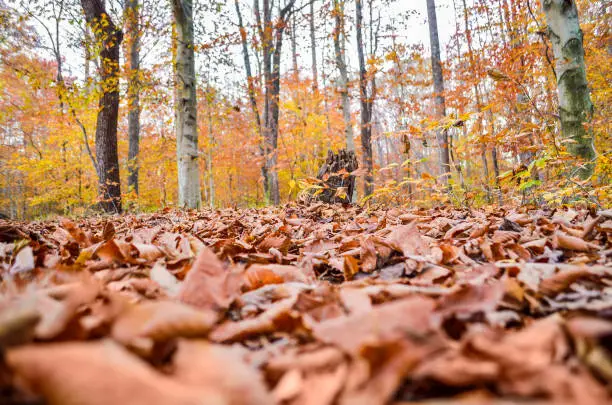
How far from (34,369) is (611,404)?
0.62m

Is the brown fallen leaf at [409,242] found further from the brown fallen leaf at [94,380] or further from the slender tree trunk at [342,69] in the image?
the slender tree trunk at [342,69]

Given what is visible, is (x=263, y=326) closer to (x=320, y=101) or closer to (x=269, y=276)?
(x=269, y=276)

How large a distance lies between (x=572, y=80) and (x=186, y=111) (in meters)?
5.24

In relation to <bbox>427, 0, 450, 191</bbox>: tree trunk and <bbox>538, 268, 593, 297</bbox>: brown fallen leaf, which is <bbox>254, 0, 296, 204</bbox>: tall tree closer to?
<bbox>427, 0, 450, 191</bbox>: tree trunk

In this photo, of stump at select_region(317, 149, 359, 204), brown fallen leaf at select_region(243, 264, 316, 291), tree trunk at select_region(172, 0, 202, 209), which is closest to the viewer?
brown fallen leaf at select_region(243, 264, 316, 291)

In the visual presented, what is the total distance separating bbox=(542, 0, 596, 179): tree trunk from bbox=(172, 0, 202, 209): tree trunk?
5.01 metres

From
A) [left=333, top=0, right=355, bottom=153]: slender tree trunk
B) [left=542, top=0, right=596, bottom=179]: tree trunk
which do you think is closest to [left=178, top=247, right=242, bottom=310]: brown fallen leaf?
[left=542, top=0, right=596, bottom=179]: tree trunk

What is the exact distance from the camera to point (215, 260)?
83 centimetres

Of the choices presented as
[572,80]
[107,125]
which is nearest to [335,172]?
[572,80]

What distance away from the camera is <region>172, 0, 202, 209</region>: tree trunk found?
227 inches

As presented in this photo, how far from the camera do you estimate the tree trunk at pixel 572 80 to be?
297 cm

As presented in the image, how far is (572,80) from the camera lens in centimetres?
302

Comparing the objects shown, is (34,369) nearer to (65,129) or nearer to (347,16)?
(347,16)

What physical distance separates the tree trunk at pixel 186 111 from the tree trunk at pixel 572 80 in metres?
5.01
